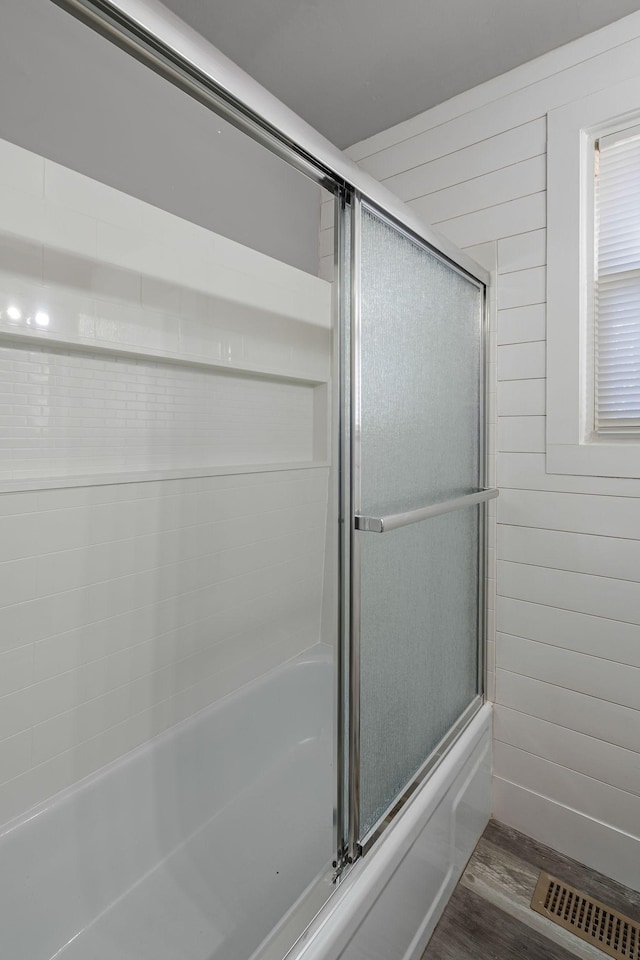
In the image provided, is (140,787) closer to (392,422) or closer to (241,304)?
(392,422)

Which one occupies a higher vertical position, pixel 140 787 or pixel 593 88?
pixel 593 88

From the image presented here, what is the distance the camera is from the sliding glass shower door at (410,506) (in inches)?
43.7

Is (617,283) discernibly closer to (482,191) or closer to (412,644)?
(482,191)

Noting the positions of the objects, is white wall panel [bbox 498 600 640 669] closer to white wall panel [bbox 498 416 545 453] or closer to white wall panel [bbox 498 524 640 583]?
white wall panel [bbox 498 524 640 583]

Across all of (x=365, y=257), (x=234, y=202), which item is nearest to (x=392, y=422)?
(x=365, y=257)

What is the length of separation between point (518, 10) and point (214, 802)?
8.07ft

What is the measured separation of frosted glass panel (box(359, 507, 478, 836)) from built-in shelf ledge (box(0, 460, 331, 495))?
28.8 inches

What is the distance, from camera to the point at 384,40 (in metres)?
1.52

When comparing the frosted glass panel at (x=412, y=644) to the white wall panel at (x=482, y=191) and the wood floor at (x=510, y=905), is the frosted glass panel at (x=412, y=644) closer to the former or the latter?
the wood floor at (x=510, y=905)

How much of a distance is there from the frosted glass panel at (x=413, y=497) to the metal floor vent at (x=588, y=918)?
489 millimetres

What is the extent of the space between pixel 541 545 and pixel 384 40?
1.57m

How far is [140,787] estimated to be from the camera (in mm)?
1477

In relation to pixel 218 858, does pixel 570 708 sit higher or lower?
higher

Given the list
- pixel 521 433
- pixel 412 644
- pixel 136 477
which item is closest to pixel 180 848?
pixel 412 644
